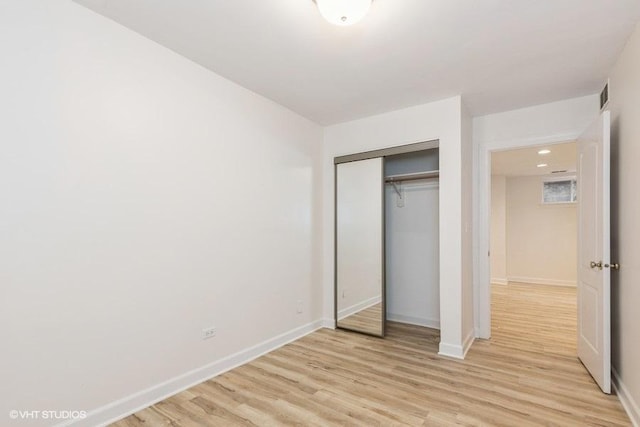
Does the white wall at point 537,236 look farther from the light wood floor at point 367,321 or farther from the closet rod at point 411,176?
the light wood floor at point 367,321

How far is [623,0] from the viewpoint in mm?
1820

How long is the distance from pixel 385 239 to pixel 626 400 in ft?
7.86

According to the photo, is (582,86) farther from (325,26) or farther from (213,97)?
(213,97)

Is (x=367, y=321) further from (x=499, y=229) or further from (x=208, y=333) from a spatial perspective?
(x=499, y=229)

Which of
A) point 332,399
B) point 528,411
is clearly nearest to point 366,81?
point 332,399

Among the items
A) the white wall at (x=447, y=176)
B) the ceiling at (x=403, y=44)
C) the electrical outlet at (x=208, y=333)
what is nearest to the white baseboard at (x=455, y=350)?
the white wall at (x=447, y=176)

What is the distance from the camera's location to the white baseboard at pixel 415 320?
3.98m

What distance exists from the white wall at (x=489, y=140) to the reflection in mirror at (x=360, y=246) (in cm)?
111

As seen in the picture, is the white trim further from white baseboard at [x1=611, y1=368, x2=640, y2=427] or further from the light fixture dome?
the light fixture dome

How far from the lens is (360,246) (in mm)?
3865

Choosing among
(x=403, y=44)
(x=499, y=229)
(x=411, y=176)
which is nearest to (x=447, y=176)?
(x=411, y=176)

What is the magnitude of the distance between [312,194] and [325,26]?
2064mm

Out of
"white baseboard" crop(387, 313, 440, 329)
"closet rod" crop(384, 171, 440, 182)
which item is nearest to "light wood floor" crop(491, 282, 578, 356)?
"white baseboard" crop(387, 313, 440, 329)

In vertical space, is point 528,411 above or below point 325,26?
below
